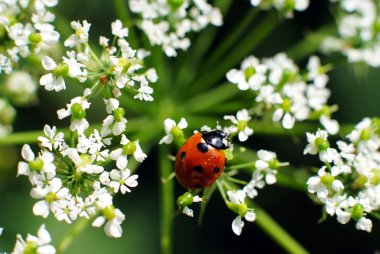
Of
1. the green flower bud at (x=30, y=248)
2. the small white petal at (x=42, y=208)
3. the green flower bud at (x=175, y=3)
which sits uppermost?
the green flower bud at (x=175, y=3)

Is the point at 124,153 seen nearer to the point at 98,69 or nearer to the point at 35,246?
the point at 98,69

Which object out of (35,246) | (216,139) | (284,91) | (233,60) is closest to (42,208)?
(35,246)

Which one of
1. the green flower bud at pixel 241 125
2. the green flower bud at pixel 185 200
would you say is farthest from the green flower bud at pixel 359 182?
the green flower bud at pixel 185 200

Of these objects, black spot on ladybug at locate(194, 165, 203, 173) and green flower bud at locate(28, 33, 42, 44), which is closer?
black spot on ladybug at locate(194, 165, 203, 173)

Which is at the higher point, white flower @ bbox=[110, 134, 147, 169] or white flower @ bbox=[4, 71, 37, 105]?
white flower @ bbox=[4, 71, 37, 105]

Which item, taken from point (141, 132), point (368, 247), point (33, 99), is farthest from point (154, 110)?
point (368, 247)

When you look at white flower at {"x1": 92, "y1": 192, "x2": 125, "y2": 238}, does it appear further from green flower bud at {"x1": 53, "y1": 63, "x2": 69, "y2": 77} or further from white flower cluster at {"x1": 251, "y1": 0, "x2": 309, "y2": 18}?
white flower cluster at {"x1": 251, "y1": 0, "x2": 309, "y2": 18}

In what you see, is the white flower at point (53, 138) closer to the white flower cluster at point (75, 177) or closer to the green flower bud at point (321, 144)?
the white flower cluster at point (75, 177)

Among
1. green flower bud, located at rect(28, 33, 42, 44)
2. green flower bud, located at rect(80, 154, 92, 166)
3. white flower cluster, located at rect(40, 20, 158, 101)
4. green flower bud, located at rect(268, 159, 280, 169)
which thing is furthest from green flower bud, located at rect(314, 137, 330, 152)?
green flower bud, located at rect(28, 33, 42, 44)
